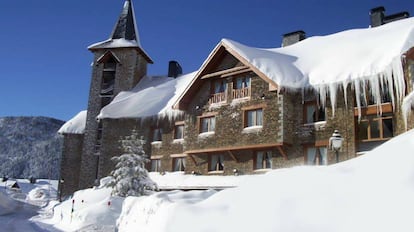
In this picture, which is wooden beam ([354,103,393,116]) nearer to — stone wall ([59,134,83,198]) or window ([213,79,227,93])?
window ([213,79,227,93])

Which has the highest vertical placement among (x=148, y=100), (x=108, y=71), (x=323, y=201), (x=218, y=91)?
(x=108, y=71)

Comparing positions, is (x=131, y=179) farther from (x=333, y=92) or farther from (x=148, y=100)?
(x=333, y=92)

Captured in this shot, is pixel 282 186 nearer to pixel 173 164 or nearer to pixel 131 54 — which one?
pixel 173 164

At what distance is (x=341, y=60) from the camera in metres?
19.2

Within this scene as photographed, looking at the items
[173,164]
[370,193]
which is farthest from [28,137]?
[370,193]

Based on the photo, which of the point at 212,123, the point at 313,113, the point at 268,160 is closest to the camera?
the point at 313,113

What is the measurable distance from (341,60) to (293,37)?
7.81 meters

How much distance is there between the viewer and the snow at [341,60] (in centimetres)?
1653

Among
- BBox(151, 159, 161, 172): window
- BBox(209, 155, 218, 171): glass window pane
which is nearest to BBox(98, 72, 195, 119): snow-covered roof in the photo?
BBox(151, 159, 161, 172): window

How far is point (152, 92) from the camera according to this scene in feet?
101

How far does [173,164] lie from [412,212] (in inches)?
873

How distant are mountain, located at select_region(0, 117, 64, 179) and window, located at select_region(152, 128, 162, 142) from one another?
102 metres

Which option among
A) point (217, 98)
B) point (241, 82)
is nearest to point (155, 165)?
point (217, 98)

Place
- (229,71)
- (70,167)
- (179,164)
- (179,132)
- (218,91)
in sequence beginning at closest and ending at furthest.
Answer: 1. (229,71)
2. (218,91)
3. (179,164)
4. (179,132)
5. (70,167)
